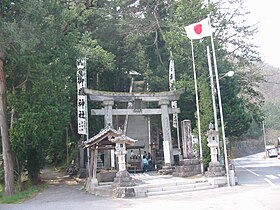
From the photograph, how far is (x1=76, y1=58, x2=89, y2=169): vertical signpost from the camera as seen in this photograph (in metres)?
20.9

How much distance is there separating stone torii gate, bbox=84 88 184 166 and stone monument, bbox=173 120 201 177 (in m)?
1.44

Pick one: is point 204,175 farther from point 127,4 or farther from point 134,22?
point 127,4

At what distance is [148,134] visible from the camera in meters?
30.7

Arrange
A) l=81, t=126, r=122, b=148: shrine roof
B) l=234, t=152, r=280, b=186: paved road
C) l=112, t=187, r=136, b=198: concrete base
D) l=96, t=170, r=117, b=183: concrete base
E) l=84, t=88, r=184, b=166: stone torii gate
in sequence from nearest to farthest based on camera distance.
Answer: l=112, t=187, r=136, b=198: concrete base < l=81, t=126, r=122, b=148: shrine roof < l=234, t=152, r=280, b=186: paved road < l=96, t=170, r=117, b=183: concrete base < l=84, t=88, r=184, b=166: stone torii gate

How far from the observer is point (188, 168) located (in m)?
19.2

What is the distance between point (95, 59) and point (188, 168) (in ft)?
30.6

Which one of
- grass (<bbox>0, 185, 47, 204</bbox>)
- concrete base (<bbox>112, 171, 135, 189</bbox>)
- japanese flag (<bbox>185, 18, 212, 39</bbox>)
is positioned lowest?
grass (<bbox>0, 185, 47, 204</bbox>)

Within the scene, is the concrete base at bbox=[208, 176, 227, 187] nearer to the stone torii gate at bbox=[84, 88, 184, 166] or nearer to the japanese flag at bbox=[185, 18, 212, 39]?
the stone torii gate at bbox=[84, 88, 184, 166]

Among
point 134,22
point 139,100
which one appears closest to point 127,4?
point 134,22

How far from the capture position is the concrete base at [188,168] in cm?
1905

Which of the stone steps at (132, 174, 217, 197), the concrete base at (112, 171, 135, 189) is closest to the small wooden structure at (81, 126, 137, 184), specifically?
the concrete base at (112, 171, 135, 189)

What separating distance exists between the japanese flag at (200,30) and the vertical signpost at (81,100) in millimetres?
7258

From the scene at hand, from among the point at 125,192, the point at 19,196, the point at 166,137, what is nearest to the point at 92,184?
the point at 125,192

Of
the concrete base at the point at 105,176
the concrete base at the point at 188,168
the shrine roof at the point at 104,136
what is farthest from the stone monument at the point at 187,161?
the shrine roof at the point at 104,136
